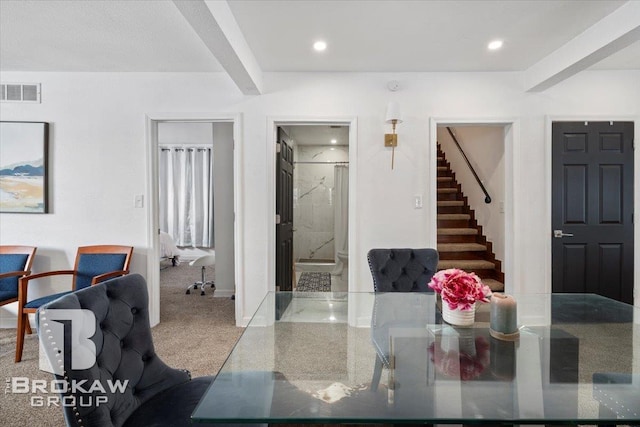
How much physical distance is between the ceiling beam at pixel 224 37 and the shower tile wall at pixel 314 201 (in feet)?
11.3

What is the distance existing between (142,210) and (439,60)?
312cm

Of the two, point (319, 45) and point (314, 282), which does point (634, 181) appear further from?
point (314, 282)

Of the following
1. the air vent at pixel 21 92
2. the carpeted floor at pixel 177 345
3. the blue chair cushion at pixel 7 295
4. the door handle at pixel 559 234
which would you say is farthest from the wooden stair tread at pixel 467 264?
the air vent at pixel 21 92

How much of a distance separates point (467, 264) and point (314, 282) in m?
2.25

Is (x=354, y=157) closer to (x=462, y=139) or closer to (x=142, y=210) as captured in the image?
(x=142, y=210)

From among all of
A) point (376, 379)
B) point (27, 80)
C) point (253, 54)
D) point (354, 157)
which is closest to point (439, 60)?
point (354, 157)

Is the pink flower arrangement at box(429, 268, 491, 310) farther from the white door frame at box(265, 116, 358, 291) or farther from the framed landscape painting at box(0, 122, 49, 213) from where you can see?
the framed landscape painting at box(0, 122, 49, 213)

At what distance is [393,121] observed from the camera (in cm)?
301

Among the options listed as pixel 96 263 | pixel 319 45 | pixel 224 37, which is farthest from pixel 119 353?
pixel 319 45

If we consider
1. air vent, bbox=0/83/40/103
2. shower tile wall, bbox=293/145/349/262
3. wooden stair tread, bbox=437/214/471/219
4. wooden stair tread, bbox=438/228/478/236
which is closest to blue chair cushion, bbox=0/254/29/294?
air vent, bbox=0/83/40/103

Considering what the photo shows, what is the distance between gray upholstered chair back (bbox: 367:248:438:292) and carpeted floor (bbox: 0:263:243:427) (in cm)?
137

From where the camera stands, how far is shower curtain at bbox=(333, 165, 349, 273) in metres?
5.95

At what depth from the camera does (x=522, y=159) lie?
3143 millimetres

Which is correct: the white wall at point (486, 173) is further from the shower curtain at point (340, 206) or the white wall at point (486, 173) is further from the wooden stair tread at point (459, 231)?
the shower curtain at point (340, 206)
